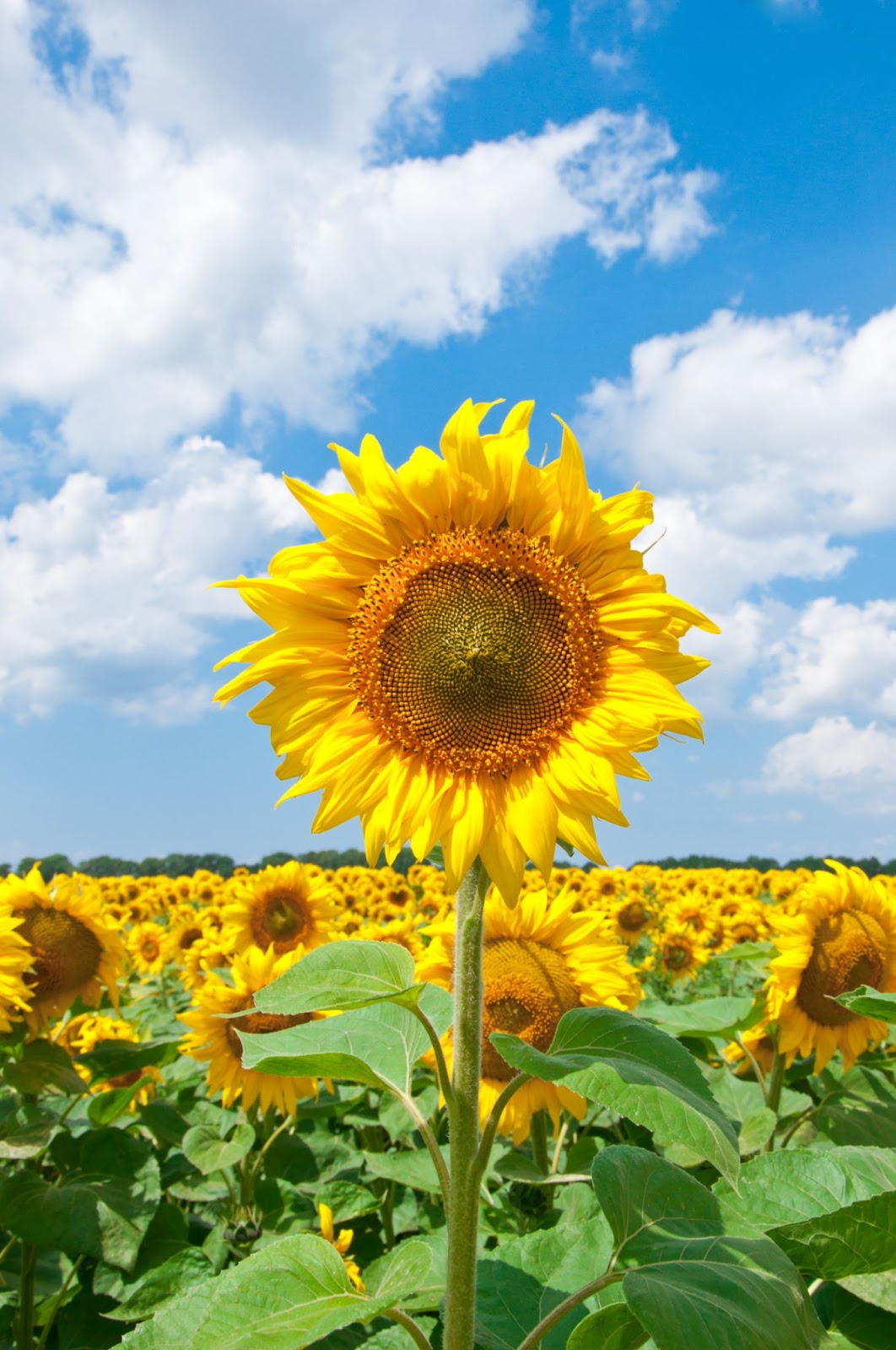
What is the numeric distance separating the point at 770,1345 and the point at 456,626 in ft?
5.59

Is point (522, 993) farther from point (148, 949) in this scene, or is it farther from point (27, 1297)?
point (148, 949)

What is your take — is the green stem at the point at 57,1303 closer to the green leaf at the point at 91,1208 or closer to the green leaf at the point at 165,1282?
the green leaf at the point at 91,1208

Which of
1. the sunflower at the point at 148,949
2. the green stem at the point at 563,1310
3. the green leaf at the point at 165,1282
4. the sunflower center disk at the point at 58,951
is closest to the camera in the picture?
the green stem at the point at 563,1310

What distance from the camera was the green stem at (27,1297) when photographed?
4062mm

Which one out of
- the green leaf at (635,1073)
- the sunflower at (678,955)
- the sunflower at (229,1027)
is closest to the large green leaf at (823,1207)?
the green leaf at (635,1073)

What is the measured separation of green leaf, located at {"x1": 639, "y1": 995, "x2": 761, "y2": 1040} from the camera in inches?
168

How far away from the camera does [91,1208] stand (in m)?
4.16

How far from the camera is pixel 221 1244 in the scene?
4520 mm

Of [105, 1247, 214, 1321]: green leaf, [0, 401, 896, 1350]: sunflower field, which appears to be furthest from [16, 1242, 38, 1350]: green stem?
[105, 1247, 214, 1321]: green leaf

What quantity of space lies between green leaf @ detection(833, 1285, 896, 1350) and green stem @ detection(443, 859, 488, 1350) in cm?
100

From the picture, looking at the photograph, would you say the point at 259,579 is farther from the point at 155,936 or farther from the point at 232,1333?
the point at 155,936

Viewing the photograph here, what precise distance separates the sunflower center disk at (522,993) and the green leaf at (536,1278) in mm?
1388

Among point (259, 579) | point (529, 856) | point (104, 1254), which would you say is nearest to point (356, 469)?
point (259, 579)

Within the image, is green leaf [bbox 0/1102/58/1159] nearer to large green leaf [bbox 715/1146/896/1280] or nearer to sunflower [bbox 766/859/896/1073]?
large green leaf [bbox 715/1146/896/1280]
